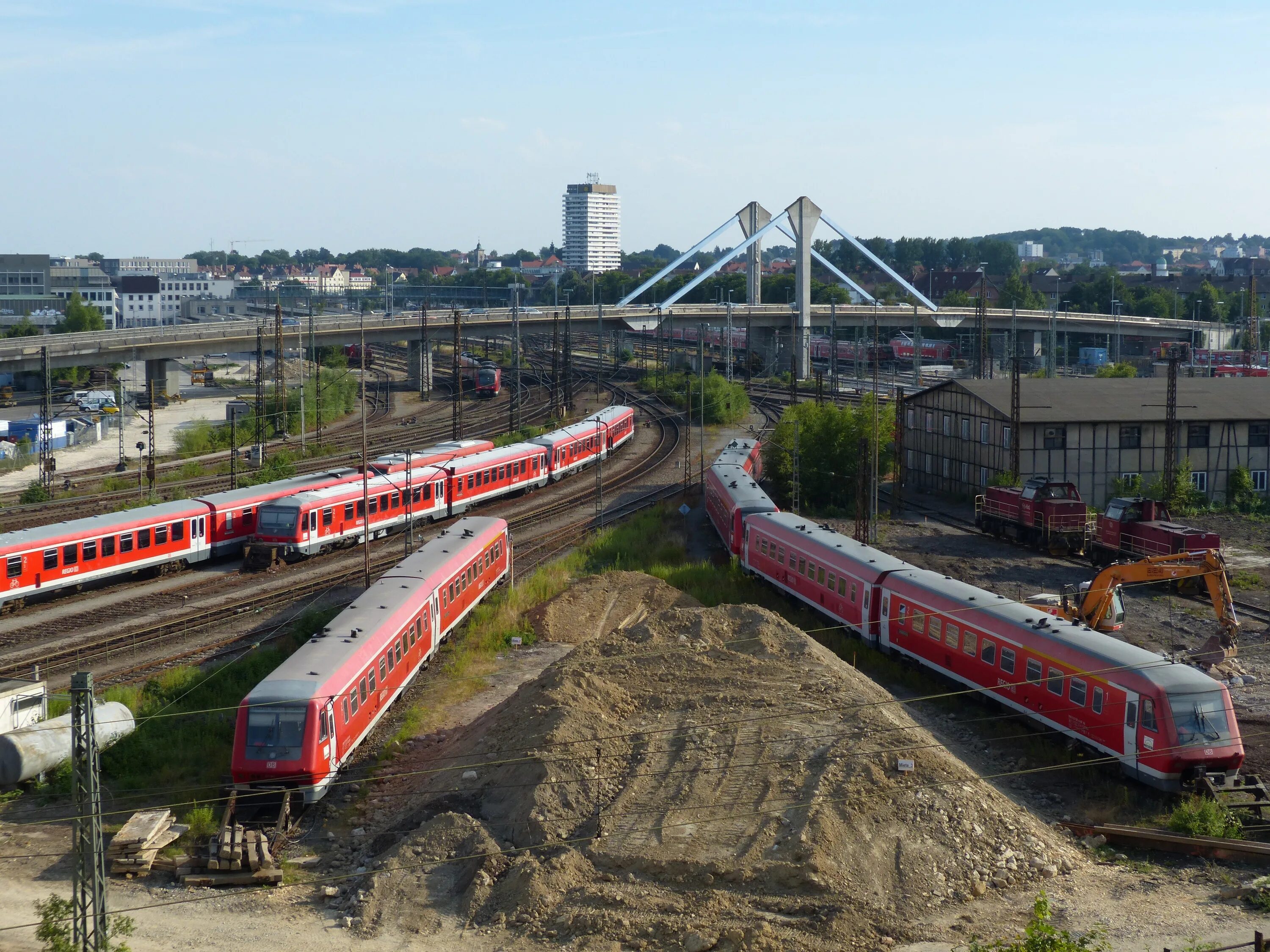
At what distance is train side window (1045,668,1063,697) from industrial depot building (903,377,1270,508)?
2552cm

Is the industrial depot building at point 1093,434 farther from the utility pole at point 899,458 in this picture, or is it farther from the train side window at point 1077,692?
the train side window at point 1077,692

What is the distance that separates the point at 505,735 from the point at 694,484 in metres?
32.7

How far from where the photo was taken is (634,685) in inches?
917

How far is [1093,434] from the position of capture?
160 ft

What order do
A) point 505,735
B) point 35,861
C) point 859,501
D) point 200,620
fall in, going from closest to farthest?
point 35,861 → point 505,735 → point 200,620 → point 859,501

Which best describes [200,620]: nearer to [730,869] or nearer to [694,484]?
[730,869]

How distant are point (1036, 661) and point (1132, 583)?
6495 mm

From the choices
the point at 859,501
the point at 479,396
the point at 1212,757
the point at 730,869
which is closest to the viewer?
the point at 730,869

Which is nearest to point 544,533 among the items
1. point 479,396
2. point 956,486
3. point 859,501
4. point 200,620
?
point 859,501

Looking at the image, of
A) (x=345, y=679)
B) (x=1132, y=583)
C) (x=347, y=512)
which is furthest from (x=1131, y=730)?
(x=347, y=512)

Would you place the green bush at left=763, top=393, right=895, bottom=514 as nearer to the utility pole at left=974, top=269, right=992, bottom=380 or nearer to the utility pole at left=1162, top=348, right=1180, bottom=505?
the utility pole at left=974, top=269, right=992, bottom=380

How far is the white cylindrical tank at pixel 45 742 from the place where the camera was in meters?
21.4

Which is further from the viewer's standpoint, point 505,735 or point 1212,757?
point 505,735

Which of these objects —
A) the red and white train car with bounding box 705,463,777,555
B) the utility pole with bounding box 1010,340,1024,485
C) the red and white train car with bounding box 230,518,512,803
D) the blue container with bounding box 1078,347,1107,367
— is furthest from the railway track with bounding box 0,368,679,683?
the blue container with bounding box 1078,347,1107,367
